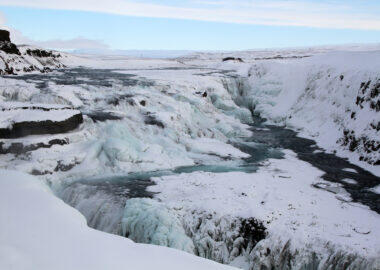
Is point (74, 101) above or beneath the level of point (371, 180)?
above

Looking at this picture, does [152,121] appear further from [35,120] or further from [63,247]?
[63,247]

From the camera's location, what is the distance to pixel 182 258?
20.5 ft

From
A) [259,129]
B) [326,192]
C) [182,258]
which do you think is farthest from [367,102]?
[182,258]

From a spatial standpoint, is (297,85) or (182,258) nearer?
(182,258)

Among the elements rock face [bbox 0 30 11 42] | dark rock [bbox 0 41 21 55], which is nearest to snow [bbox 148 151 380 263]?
dark rock [bbox 0 41 21 55]

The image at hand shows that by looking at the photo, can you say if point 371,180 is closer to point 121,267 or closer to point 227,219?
point 227,219

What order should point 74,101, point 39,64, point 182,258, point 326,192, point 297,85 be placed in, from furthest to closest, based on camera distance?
point 39,64 < point 297,85 < point 74,101 < point 326,192 < point 182,258

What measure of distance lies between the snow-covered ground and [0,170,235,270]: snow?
0.05 m

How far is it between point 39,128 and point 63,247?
13.3 metres

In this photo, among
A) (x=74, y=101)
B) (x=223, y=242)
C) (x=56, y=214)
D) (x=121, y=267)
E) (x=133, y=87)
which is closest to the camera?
(x=121, y=267)

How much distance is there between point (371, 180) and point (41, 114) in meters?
15.1

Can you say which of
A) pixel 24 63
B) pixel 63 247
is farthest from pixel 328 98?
pixel 63 247

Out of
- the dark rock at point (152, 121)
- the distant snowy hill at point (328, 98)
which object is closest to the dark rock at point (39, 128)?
the dark rock at point (152, 121)

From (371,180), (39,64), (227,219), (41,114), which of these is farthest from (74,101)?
(39,64)
